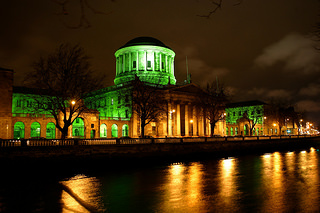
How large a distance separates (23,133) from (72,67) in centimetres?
2300

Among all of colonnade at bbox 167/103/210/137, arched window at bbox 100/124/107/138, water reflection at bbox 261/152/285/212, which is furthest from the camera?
colonnade at bbox 167/103/210/137

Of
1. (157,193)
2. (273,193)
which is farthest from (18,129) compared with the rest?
(273,193)

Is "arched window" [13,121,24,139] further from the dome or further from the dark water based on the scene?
the dome

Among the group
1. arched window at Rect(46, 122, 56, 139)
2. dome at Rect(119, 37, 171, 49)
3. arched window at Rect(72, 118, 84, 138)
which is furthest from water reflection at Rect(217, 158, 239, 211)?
dome at Rect(119, 37, 171, 49)

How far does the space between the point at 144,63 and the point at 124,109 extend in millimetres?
18100

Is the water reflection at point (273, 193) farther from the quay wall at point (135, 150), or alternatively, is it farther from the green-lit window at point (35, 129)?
the green-lit window at point (35, 129)

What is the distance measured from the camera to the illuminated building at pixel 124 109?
5234 cm

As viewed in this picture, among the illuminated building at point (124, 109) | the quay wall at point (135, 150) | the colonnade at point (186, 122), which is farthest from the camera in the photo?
the colonnade at point (186, 122)

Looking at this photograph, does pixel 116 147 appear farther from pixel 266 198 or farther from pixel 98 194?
pixel 266 198

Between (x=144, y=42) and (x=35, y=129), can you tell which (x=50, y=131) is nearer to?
(x=35, y=129)

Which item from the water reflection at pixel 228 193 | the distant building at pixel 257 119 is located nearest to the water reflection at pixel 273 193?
the water reflection at pixel 228 193

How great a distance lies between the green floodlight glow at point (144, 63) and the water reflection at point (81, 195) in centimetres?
5856

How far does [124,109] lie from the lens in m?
69.4

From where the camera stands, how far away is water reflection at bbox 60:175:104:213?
1388cm
